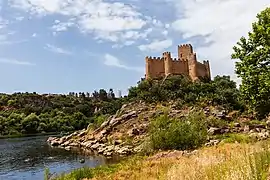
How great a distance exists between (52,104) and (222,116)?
84122 mm

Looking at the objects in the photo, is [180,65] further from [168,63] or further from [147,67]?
[147,67]

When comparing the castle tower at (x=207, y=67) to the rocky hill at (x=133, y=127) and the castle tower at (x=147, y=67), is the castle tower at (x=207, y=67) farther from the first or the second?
the rocky hill at (x=133, y=127)

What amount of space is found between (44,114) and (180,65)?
46793mm

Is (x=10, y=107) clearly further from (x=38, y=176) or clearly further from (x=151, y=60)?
(x=38, y=176)

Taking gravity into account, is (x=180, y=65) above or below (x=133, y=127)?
above

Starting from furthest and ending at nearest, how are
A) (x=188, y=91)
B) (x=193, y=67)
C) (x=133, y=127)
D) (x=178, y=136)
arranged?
1. (x=193, y=67)
2. (x=188, y=91)
3. (x=133, y=127)
4. (x=178, y=136)

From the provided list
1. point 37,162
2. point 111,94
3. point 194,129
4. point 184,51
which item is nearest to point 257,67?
point 194,129

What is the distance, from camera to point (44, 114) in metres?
106

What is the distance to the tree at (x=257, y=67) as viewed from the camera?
2098 centimetres

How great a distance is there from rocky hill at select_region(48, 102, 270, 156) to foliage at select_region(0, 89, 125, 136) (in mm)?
8670

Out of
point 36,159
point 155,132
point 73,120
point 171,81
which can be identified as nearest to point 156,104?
point 171,81

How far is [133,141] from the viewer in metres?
Answer: 54.4

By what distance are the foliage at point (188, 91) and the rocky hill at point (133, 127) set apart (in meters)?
2.34

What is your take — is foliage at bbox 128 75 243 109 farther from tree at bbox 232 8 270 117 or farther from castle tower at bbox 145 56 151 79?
tree at bbox 232 8 270 117
